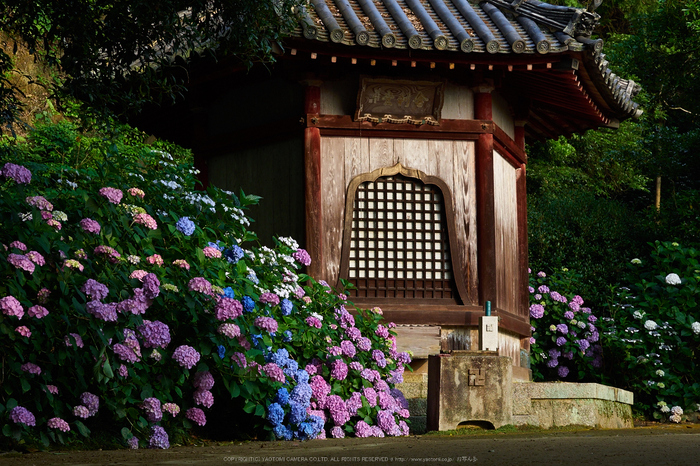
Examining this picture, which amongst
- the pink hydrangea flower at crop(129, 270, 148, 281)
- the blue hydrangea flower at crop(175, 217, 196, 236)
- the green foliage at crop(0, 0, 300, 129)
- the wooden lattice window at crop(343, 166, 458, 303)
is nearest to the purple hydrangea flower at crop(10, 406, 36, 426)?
the pink hydrangea flower at crop(129, 270, 148, 281)

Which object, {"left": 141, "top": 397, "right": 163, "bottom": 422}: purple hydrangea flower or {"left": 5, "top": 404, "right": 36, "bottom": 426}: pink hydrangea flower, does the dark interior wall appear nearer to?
{"left": 141, "top": 397, "right": 163, "bottom": 422}: purple hydrangea flower

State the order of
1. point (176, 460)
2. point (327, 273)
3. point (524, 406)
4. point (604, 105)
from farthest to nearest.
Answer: point (604, 105) < point (327, 273) < point (524, 406) < point (176, 460)

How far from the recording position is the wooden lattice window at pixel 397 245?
351 inches

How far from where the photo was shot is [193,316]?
206 inches

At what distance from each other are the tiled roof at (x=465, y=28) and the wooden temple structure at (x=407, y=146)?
24mm

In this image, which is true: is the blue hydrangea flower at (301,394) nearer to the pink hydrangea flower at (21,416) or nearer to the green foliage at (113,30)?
the pink hydrangea flower at (21,416)

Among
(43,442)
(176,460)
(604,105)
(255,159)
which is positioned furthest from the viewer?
(604,105)

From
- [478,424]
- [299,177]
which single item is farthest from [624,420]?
[299,177]

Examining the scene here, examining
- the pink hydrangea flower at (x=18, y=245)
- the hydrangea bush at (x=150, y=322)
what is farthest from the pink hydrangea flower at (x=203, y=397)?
the pink hydrangea flower at (x=18, y=245)

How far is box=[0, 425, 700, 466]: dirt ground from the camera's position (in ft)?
12.9

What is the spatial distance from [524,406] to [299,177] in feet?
11.1

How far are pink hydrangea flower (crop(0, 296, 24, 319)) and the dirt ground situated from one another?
788 mm

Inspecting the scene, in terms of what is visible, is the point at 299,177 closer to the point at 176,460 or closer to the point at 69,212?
the point at 69,212

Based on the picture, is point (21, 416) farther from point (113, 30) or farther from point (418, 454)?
point (113, 30)
